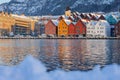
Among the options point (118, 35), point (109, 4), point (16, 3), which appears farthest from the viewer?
point (16, 3)

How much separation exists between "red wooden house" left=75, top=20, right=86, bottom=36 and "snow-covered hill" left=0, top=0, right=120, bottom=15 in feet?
163

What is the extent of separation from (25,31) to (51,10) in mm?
59159

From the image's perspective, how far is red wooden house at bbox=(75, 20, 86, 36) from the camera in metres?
80.1

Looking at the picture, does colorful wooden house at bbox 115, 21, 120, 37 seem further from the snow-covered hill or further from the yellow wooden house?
the snow-covered hill

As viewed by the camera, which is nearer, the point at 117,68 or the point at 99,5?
the point at 117,68

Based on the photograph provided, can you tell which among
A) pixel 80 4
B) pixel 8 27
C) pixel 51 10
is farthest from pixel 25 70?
pixel 51 10

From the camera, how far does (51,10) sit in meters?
165

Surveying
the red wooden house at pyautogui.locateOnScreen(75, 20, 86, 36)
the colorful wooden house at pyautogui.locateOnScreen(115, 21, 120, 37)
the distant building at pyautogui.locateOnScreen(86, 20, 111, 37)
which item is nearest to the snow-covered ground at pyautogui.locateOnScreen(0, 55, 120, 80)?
the distant building at pyautogui.locateOnScreen(86, 20, 111, 37)

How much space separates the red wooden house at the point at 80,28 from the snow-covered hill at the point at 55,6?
4956 cm

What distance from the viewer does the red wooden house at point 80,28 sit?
8006 cm

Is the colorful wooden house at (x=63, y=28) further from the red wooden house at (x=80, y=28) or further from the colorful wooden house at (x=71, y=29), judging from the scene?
the red wooden house at (x=80, y=28)

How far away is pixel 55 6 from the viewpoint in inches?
6594

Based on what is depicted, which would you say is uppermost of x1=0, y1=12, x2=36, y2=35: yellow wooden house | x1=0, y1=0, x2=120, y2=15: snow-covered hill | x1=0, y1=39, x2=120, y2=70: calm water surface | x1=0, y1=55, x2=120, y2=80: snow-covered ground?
x1=0, y1=0, x2=120, y2=15: snow-covered hill

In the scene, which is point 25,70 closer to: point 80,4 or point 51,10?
point 80,4
